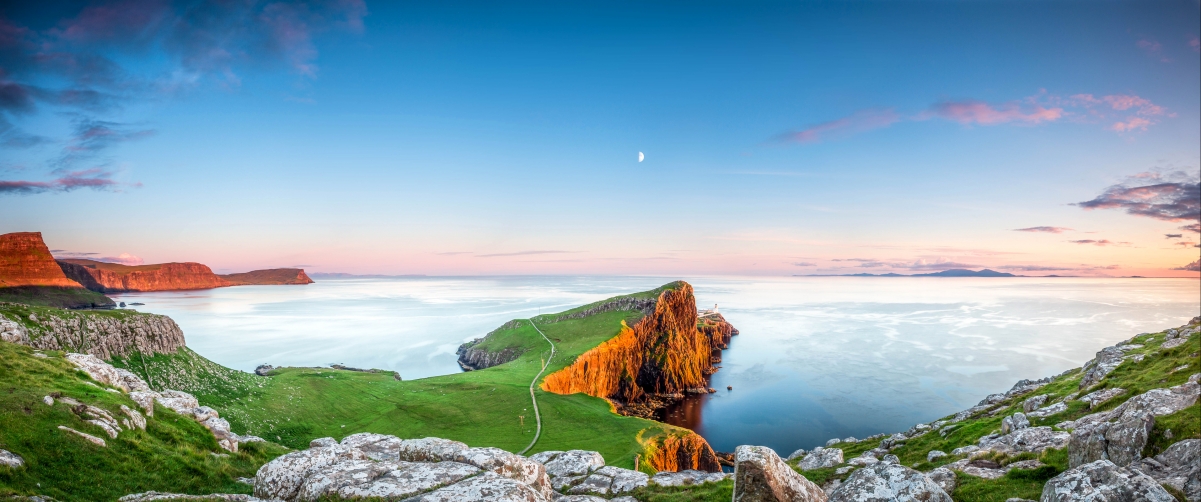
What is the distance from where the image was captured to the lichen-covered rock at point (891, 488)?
10578mm

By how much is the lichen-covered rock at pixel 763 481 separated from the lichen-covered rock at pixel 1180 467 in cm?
806

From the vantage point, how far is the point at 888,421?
7200 cm

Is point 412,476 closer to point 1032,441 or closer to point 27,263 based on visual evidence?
point 1032,441

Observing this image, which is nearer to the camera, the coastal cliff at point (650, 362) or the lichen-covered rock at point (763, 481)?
the lichen-covered rock at point (763, 481)

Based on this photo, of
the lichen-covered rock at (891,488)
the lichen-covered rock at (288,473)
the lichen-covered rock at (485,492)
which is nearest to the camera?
the lichen-covered rock at (485,492)

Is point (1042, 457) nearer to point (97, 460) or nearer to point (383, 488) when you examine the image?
point (383, 488)

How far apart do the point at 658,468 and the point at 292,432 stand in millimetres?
35242

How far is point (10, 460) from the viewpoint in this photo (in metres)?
12.6

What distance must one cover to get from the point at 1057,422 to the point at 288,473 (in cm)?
4002

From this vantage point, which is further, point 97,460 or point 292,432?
point 292,432

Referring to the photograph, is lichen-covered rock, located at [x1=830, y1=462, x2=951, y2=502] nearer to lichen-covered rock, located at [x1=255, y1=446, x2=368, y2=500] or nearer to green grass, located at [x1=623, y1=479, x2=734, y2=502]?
green grass, located at [x1=623, y1=479, x2=734, y2=502]

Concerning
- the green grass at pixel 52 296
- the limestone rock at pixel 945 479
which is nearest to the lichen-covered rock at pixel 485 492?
the limestone rock at pixel 945 479

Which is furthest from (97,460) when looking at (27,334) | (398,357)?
(398,357)

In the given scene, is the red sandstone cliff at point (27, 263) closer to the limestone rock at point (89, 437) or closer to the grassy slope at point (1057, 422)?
the limestone rock at point (89, 437)
